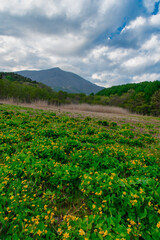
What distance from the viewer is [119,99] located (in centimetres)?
4862

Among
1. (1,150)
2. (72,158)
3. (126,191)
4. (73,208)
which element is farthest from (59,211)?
(1,150)

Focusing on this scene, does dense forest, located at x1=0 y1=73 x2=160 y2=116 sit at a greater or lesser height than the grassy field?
greater

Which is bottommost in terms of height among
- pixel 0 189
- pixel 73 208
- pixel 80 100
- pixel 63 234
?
pixel 73 208

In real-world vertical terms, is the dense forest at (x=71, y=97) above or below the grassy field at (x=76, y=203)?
above

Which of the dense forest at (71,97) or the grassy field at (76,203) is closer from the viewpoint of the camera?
the grassy field at (76,203)

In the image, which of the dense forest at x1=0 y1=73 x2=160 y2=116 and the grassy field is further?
the dense forest at x1=0 y1=73 x2=160 y2=116

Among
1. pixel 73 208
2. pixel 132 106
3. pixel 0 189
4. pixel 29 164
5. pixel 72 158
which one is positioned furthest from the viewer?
pixel 132 106

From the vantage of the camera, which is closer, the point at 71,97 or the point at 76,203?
the point at 76,203

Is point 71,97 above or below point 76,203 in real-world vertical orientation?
above

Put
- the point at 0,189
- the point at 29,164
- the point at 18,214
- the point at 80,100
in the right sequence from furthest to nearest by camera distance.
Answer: the point at 80,100, the point at 29,164, the point at 0,189, the point at 18,214

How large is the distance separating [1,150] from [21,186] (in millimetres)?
1681

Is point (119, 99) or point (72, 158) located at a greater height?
point (119, 99)

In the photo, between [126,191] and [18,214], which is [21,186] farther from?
[126,191]

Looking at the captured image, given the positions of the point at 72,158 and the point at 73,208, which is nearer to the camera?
the point at 73,208
